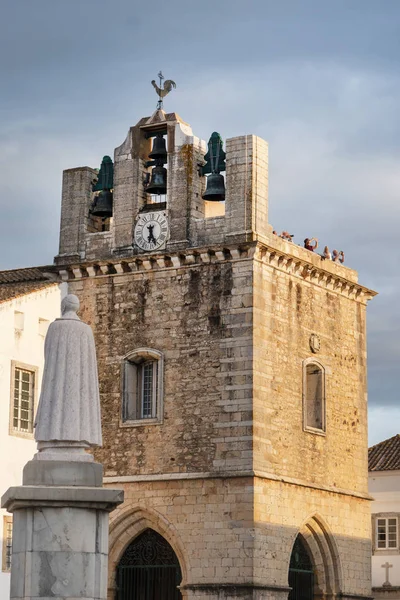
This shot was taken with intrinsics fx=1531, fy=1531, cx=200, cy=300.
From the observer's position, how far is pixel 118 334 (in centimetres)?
3634

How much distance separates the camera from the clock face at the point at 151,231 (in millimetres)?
36219

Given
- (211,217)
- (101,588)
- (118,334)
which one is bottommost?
(101,588)

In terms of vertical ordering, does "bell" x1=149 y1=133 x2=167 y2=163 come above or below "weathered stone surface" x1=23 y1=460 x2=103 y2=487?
above

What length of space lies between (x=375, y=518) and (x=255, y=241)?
669 inches

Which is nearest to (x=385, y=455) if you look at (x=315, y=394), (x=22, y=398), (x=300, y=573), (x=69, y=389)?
(x=315, y=394)

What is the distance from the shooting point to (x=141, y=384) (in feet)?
118

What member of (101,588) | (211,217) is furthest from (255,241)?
(101,588)

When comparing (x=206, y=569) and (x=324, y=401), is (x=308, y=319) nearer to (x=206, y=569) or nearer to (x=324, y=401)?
(x=324, y=401)

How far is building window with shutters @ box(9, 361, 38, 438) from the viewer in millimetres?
34250

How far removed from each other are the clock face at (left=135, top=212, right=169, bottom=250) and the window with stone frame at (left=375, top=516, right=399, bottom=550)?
16404 mm

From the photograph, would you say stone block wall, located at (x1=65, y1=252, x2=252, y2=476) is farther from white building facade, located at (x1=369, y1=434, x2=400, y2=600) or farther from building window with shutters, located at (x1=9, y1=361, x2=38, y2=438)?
white building facade, located at (x1=369, y1=434, x2=400, y2=600)

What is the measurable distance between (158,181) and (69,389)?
17.2 m

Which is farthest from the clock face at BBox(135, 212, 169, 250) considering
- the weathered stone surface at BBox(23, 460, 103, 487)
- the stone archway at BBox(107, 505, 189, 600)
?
the weathered stone surface at BBox(23, 460, 103, 487)

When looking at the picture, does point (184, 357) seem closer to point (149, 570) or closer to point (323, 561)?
point (149, 570)
